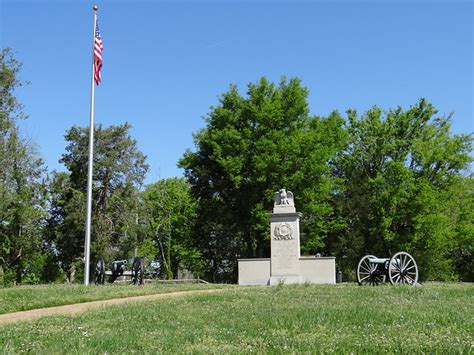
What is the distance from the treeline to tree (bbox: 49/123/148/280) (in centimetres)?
9

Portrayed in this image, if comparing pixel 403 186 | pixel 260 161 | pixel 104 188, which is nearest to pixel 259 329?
pixel 260 161

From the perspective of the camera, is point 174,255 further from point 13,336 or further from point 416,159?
point 13,336

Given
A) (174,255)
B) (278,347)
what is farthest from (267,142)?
(278,347)

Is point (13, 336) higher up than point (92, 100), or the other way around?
point (92, 100)

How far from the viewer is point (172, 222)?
54562 mm

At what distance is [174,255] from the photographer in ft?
184

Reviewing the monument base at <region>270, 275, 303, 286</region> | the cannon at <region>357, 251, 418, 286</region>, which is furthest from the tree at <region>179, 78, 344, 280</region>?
the cannon at <region>357, 251, 418, 286</region>

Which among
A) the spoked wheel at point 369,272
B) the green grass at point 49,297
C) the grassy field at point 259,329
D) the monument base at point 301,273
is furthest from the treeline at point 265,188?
the grassy field at point 259,329

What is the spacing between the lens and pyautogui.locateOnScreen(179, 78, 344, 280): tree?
34250 millimetres

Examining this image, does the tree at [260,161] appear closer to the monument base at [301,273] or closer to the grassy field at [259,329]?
the monument base at [301,273]

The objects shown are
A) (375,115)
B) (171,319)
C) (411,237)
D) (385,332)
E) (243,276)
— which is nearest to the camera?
(385,332)

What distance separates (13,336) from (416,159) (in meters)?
37.0

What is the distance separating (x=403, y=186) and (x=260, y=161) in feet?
37.0

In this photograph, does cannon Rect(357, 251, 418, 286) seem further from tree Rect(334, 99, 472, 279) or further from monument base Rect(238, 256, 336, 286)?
tree Rect(334, 99, 472, 279)
